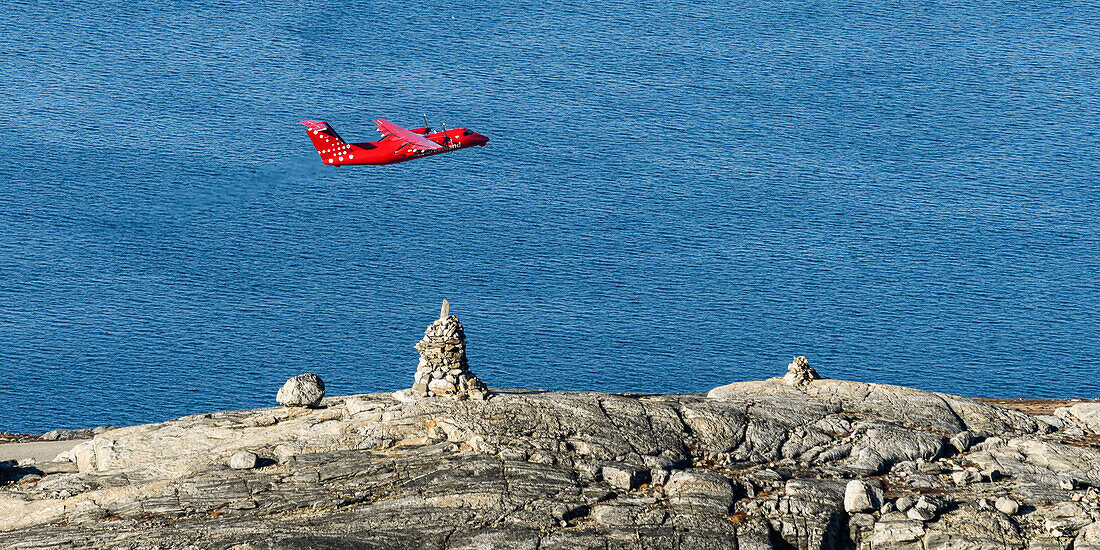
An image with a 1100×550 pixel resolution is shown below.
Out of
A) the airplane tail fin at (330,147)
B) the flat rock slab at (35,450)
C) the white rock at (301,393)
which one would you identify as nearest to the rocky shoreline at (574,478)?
the white rock at (301,393)

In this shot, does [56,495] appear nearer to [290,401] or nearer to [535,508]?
[290,401]

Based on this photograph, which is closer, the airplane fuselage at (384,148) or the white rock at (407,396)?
the white rock at (407,396)

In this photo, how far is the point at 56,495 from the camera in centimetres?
6806

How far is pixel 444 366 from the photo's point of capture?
74.6 m

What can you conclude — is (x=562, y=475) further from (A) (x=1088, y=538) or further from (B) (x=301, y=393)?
(A) (x=1088, y=538)

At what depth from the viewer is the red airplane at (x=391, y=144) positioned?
290 feet

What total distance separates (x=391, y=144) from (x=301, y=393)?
2178cm

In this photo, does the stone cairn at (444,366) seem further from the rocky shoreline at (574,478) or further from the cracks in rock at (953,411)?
the cracks in rock at (953,411)

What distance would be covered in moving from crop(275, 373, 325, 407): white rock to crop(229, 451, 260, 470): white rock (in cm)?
698

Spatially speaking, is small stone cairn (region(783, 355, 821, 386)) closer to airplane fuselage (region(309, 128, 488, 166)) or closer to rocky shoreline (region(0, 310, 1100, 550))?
rocky shoreline (region(0, 310, 1100, 550))

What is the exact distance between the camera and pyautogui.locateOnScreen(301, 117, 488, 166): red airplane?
3484 inches

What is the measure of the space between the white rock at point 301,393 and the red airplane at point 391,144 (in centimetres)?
1846

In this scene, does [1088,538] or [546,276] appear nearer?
[1088,538]

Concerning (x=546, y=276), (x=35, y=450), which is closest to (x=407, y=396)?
(x=35, y=450)
